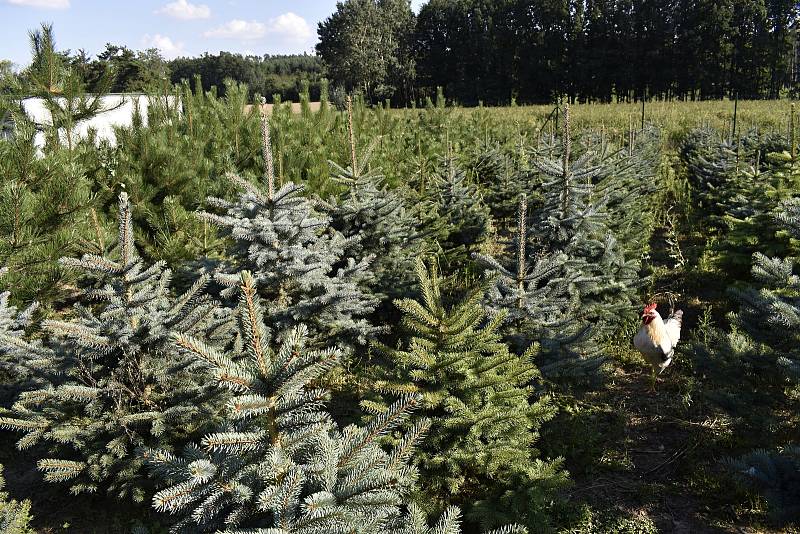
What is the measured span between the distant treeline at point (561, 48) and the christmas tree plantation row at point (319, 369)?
2851cm

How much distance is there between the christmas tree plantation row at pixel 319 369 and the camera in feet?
5.80

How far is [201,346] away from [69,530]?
8.65 feet

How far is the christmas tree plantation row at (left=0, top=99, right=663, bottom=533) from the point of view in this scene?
Result: 5.80 ft

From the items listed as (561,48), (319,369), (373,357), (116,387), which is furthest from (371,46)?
(319,369)

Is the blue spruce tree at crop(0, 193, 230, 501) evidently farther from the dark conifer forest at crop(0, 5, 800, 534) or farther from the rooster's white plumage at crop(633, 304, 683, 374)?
the rooster's white plumage at crop(633, 304, 683, 374)

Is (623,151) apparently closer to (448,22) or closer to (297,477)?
(297,477)

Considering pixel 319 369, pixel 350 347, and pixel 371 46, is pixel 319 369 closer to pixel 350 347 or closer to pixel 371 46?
pixel 350 347

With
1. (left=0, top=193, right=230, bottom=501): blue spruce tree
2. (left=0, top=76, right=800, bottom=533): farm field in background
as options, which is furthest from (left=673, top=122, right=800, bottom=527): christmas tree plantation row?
(left=0, top=193, right=230, bottom=501): blue spruce tree

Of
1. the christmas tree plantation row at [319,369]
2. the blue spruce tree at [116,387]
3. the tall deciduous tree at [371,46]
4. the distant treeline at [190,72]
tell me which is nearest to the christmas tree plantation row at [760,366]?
the christmas tree plantation row at [319,369]

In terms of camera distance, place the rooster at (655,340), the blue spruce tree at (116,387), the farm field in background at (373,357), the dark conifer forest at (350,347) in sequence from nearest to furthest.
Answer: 1. the dark conifer forest at (350,347)
2. the farm field in background at (373,357)
3. the blue spruce tree at (116,387)
4. the rooster at (655,340)

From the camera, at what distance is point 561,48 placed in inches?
1821

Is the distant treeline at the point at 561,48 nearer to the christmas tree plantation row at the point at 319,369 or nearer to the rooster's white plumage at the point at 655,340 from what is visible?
the christmas tree plantation row at the point at 319,369

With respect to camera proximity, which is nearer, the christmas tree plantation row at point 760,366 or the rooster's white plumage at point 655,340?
the christmas tree plantation row at point 760,366

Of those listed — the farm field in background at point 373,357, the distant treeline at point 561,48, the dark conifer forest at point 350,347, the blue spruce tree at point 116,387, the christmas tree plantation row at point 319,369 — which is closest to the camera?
the christmas tree plantation row at point 319,369
